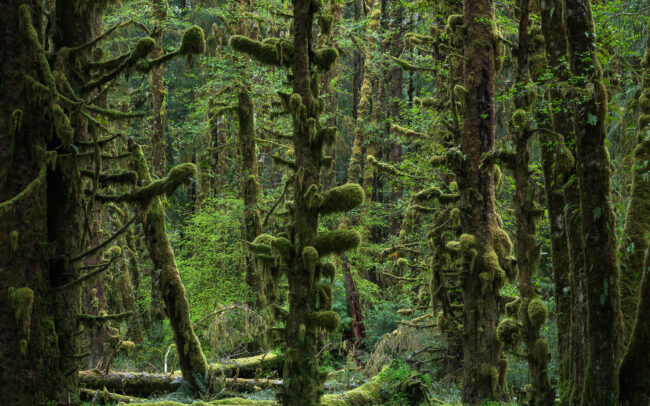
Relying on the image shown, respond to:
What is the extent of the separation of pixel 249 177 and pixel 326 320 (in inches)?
408

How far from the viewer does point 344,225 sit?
22.3m

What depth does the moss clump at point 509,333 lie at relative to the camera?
933 centimetres

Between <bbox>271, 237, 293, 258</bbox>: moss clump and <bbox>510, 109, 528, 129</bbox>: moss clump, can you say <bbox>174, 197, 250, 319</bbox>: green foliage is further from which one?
<bbox>510, 109, 528, 129</bbox>: moss clump

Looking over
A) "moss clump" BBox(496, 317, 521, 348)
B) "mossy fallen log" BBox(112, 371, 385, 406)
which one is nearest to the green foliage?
"mossy fallen log" BBox(112, 371, 385, 406)

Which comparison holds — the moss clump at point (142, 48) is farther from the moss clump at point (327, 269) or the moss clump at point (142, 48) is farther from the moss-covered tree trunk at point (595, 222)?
the moss-covered tree trunk at point (595, 222)

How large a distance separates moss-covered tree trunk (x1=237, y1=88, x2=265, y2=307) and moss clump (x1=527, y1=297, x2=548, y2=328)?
11.8 meters

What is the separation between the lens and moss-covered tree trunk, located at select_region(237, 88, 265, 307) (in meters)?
18.4

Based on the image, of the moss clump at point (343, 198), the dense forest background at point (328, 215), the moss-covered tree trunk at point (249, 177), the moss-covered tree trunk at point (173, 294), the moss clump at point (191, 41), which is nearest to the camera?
the dense forest background at point (328, 215)

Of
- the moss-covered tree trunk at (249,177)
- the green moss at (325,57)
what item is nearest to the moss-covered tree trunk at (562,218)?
the green moss at (325,57)

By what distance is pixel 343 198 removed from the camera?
8.94m

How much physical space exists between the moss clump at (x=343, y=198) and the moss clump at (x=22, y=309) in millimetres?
4439

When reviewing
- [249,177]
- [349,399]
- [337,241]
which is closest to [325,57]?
[337,241]

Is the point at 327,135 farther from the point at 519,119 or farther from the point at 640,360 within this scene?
the point at 640,360

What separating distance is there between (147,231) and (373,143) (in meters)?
15.5
